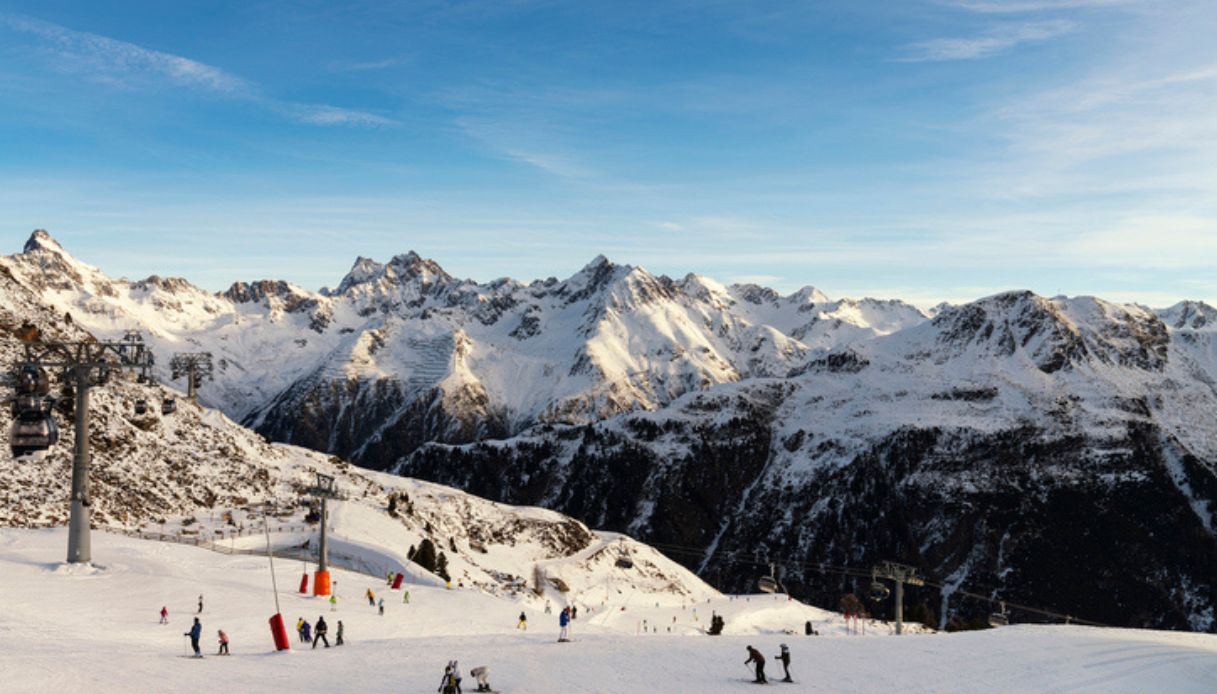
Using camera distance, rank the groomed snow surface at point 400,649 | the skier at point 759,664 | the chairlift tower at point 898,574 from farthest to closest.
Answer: the chairlift tower at point 898,574, the skier at point 759,664, the groomed snow surface at point 400,649

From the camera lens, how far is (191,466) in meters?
123

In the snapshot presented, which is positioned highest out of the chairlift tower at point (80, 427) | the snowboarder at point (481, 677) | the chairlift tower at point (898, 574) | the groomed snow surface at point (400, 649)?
the chairlift tower at point (80, 427)

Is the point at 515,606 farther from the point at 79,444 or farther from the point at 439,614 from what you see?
the point at 79,444

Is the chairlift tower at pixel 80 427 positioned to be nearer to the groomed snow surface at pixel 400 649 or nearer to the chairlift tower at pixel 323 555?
the groomed snow surface at pixel 400 649

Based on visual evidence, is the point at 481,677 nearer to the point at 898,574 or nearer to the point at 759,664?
the point at 759,664

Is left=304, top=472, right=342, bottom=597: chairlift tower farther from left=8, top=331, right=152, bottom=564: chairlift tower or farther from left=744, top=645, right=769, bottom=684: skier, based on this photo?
left=744, top=645, right=769, bottom=684: skier

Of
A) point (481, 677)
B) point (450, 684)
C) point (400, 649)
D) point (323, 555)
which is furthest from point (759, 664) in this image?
point (323, 555)

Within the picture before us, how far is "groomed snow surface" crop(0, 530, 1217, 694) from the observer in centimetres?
3978

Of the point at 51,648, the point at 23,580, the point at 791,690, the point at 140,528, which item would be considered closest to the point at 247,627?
the point at 51,648

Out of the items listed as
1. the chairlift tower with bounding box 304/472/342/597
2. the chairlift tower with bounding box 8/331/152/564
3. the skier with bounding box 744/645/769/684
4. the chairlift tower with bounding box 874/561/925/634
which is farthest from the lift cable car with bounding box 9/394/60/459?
the chairlift tower with bounding box 874/561/925/634

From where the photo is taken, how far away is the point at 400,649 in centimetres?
4747

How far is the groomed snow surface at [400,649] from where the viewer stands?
39781 millimetres

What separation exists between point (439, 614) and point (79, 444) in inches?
945

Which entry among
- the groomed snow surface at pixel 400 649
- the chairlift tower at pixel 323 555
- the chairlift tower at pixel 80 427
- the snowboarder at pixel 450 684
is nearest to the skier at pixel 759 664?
the groomed snow surface at pixel 400 649
